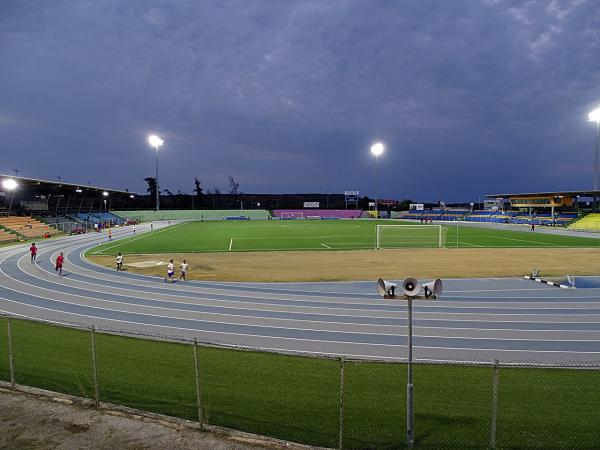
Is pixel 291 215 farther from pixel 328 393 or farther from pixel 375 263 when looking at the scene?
pixel 328 393

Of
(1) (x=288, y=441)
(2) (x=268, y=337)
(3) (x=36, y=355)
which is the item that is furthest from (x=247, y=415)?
(3) (x=36, y=355)

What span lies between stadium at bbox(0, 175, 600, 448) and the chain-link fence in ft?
0.14

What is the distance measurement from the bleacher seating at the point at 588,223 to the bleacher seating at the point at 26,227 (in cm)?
8263

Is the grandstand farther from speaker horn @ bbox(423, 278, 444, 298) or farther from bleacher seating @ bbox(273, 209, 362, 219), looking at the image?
speaker horn @ bbox(423, 278, 444, 298)

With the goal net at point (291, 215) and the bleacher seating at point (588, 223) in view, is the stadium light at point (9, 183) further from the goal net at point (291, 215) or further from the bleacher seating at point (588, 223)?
the bleacher seating at point (588, 223)

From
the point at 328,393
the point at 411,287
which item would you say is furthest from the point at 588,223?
the point at 411,287

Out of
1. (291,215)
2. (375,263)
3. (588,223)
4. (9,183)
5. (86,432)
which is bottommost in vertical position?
(588,223)

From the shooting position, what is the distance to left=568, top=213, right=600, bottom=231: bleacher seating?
227 feet

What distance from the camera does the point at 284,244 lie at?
4447 cm

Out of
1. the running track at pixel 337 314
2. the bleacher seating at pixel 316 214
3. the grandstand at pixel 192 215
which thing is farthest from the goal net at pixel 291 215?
the running track at pixel 337 314

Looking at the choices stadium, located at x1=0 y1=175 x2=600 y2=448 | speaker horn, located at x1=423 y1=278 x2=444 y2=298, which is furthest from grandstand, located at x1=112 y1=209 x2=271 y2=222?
speaker horn, located at x1=423 y1=278 x2=444 y2=298

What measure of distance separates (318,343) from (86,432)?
7.51m

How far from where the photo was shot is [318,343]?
12.9m

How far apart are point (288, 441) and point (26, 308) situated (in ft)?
52.5
